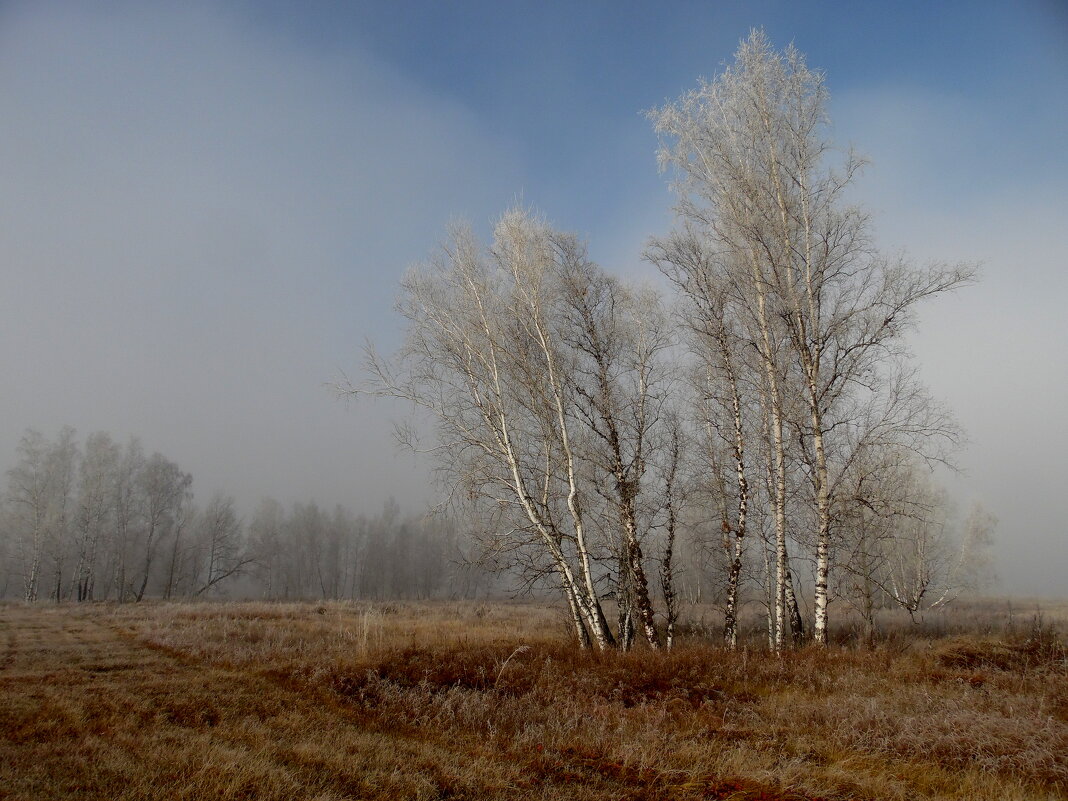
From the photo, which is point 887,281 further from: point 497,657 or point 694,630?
Answer: point 694,630

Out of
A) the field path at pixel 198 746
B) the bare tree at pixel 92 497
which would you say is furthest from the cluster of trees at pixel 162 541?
the field path at pixel 198 746

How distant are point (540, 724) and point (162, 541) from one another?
6607 centimetres

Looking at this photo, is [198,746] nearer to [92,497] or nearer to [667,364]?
[667,364]

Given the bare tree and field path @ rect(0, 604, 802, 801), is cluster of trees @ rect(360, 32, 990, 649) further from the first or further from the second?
the bare tree

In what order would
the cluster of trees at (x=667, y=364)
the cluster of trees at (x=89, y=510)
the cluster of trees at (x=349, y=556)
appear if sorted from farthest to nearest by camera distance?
the cluster of trees at (x=349, y=556) < the cluster of trees at (x=89, y=510) < the cluster of trees at (x=667, y=364)

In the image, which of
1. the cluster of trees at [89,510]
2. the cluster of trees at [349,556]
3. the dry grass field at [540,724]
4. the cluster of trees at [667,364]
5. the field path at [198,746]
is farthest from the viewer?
the cluster of trees at [349,556]

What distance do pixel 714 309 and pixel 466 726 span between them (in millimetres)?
9708

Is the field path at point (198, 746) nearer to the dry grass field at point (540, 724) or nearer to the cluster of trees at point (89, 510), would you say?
the dry grass field at point (540, 724)

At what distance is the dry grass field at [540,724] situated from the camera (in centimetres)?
425

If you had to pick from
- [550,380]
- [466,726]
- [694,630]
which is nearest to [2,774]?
[466,726]

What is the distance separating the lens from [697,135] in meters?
12.3

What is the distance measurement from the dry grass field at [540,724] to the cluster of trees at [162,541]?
4.61m

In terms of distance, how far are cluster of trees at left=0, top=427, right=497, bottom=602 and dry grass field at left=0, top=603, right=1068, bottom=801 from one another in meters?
4.61

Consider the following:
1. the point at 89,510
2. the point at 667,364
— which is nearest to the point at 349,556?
the point at 89,510
